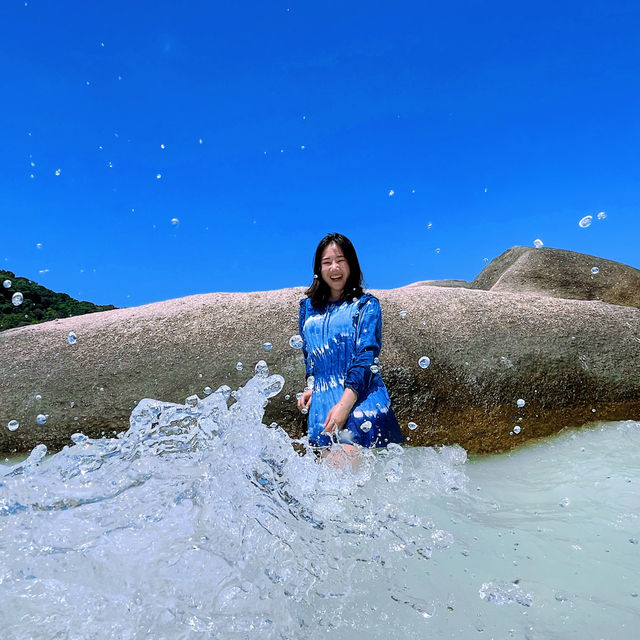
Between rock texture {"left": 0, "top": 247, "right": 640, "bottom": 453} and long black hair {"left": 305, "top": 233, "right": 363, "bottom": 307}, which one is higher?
long black hair {"left": 305, "top": 233, "right": 363, "bottom": 307}

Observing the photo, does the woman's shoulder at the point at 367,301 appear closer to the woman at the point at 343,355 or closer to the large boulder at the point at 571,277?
the woman at the point at 343,355

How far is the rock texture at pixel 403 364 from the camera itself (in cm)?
721

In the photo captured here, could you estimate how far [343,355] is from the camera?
4.37 metres

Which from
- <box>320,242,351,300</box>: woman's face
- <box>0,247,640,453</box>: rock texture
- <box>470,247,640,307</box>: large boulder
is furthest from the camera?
<box>470,247,640,307</box>: large boulder

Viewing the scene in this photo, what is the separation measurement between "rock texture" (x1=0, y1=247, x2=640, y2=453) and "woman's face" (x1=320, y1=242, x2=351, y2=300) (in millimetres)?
2778

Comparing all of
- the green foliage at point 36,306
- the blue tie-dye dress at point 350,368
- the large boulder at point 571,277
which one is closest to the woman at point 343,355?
the blue tie-dye dress at point 350,368

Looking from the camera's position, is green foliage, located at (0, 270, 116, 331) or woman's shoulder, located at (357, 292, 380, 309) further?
green foliage, located at (0, 270, 116, 331)

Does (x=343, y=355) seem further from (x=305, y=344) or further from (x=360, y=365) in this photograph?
(x=305, y=344)

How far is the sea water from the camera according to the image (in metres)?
2.53

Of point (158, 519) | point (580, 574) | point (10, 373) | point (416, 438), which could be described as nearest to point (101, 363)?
point (10, 373)

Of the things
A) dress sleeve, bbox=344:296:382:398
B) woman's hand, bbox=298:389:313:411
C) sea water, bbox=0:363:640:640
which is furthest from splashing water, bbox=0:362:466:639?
woman's hand, bbox=298:389:313:411

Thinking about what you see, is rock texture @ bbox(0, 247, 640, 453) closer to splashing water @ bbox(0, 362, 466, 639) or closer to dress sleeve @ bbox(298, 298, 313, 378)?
dress sleeve @ bbox(298, 298, 313, 378)

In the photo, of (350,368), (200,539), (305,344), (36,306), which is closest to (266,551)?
(200,539)

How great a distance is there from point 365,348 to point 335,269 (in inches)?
28.4
